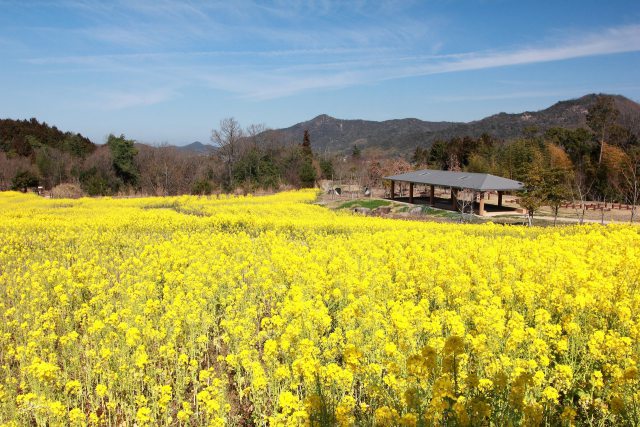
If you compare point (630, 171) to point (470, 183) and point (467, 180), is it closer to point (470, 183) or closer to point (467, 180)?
point (467, 180)

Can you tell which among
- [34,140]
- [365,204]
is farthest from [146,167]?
[365,204]

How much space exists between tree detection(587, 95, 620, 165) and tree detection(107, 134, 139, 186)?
5848cm

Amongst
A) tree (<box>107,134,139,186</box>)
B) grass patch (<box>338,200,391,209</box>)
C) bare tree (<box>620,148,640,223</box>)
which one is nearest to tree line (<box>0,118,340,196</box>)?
tree (<box>107,134,139,186</box>)

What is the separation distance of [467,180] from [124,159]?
41.8 meters

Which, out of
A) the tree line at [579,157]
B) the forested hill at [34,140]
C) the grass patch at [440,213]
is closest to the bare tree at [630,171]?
the tree line at [579,157]

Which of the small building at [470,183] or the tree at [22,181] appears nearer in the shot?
the small building at [470,183]

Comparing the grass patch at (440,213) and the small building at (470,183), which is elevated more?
the small building at (470,183)

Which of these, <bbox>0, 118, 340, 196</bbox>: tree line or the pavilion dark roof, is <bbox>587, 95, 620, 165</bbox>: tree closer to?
the pavilion dark roof

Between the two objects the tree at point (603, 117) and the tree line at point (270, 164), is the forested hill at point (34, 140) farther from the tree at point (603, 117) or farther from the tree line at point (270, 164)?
the tree at point (603, 117)

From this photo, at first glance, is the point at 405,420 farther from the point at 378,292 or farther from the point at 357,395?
the point at 378,292

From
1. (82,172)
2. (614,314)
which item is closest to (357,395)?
(614,314)

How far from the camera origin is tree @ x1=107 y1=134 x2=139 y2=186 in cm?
5297

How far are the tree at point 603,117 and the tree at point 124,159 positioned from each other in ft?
192

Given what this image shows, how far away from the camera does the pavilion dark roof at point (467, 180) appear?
31.6 m
